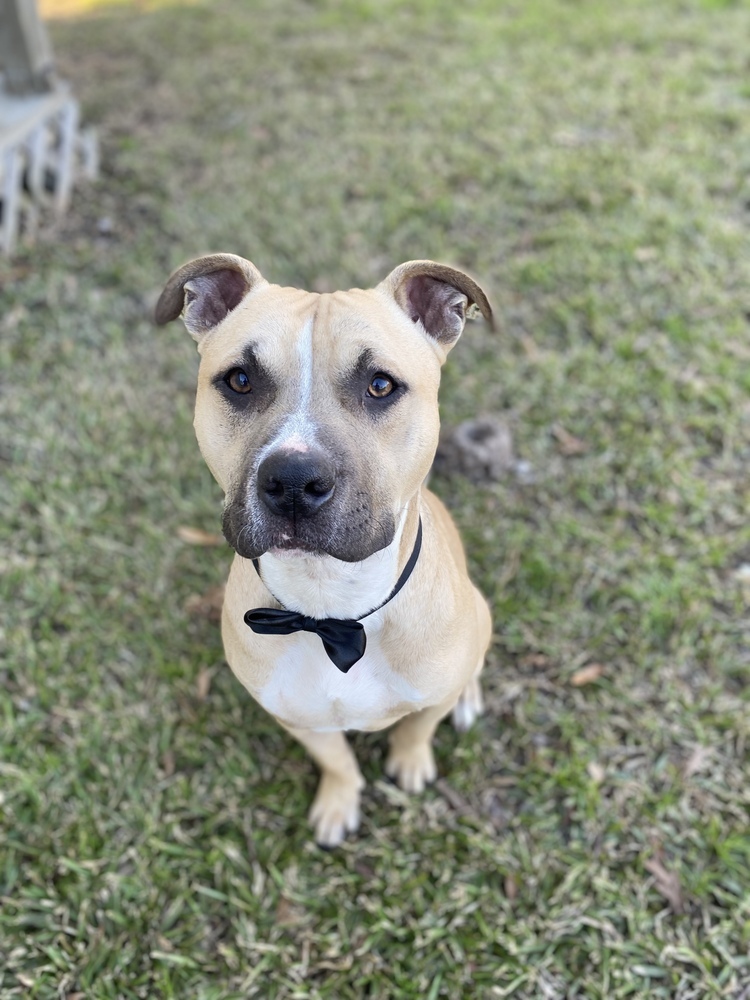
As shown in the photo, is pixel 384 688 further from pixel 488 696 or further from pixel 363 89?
pixel 363 89

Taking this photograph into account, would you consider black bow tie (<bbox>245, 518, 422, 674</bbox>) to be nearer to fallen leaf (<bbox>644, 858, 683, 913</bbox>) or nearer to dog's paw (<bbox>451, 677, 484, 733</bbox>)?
dog's paw (<bbox>451, 677, 484, 733</bbox>)

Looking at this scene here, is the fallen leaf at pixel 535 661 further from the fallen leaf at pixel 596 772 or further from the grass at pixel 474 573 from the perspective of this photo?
the fallen leaf at pixel 596 772

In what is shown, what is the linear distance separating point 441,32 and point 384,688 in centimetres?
848

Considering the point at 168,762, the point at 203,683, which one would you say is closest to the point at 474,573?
the point at 203,683

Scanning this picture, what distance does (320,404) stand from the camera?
6.56 feet

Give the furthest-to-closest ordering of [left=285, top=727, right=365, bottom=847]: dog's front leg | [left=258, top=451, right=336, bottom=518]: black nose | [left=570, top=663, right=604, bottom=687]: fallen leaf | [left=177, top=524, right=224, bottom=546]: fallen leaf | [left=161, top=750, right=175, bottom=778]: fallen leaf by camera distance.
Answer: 1. [left=177, top=524, right=224, bottom=546]: fallen leaf
2. [left=570, top=663, right=604, bottom=687]: fallen leaf
3. [left=161, top=750, right=175, bottom=778]: fallen leaf
4. [left=285, top=727, right=365, bottom=847]: dog's front leg
5. [left=258, top=451, right=336, bottom=518]: black nose

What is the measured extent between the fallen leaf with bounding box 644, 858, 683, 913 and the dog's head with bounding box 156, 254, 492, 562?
1.80 metres

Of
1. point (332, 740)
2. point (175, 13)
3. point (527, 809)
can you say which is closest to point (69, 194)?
point (175, 13)

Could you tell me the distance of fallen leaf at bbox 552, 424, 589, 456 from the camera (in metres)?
4.32

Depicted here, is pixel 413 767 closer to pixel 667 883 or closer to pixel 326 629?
pixel 667 883

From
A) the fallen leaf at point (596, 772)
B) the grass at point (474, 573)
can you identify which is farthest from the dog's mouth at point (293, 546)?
the fallen leaf at point (596, 772)

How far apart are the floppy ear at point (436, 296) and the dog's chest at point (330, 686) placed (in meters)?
0.98

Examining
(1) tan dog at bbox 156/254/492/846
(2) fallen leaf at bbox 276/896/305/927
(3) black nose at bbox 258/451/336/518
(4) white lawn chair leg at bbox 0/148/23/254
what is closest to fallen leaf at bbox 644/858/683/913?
(1) tan dog at bbox 156/254/492/846

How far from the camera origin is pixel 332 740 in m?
2.79
